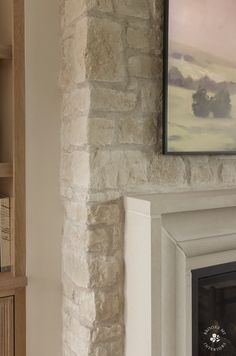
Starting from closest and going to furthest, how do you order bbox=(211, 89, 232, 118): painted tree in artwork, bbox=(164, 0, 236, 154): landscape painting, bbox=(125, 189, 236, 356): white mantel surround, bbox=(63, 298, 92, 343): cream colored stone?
bbox=(125, 189, 236, 356): white mantel surround → bbox=(63, 298, 92, 343): cream colored stone → bbox=(164, 0, 236, 154): landscape painting → bbox=(211, 89, 232, 118): painted tree in artwork

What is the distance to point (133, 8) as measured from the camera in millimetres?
1657

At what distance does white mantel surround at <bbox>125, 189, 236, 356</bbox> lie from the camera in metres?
1.48

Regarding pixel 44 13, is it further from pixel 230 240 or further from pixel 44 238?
pixel 230 240

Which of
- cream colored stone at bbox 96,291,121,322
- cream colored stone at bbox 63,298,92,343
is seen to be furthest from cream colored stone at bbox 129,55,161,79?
cream colored stone at bbox 63,298,92,343

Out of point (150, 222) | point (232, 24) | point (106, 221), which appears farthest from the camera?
point (232, 24)

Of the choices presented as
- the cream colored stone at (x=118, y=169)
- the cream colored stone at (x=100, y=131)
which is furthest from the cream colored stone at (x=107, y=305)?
the cream colored stone at (x=100, y=131)

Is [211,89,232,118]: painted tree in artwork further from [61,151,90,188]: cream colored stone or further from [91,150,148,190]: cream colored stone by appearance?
[61,151,90,188]: cream colored stone

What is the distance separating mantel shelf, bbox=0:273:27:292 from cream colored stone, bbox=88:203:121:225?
17.9 inches

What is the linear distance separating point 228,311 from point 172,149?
2.62ft

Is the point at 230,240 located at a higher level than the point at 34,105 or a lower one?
lower

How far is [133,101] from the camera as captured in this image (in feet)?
5.42

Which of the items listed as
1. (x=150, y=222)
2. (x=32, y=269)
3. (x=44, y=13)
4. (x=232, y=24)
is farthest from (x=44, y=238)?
(x=232, y=24)

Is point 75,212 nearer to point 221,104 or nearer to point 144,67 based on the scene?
point 144,67

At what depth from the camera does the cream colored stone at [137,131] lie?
1.63 m
